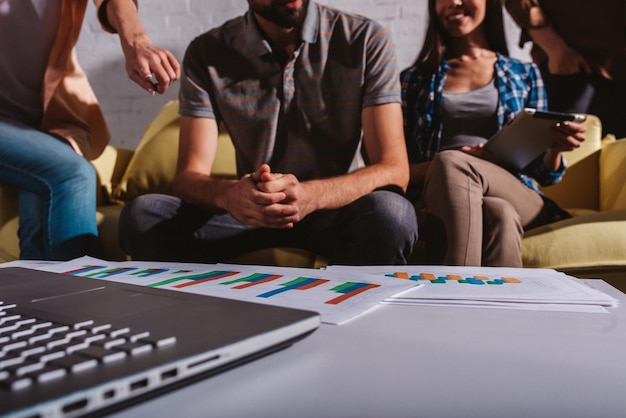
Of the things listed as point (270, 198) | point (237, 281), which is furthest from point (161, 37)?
point (237, 281)

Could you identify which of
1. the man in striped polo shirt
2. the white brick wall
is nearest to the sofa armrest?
the man in striped polo shirt

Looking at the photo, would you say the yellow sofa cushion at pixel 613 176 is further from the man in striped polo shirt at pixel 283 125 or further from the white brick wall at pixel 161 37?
the white brick wall at pixel 161 37

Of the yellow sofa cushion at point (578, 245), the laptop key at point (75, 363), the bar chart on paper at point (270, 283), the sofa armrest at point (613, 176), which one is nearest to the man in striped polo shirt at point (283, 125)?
the yellow sofa cushion at point (578, 245)

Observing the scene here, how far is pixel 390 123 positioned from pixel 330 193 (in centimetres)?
29

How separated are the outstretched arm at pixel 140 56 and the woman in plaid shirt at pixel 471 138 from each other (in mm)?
612

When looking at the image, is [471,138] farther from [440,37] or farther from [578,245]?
[578,245]

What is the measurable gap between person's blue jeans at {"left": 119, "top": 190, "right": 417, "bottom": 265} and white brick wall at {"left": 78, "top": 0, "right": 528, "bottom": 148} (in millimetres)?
1132

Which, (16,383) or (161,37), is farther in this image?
(161,37)

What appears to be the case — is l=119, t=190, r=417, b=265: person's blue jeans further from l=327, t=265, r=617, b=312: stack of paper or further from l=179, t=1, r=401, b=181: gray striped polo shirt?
l=327, t=265, r=617, b=312: stack of paper

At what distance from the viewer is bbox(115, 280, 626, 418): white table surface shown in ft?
0.91

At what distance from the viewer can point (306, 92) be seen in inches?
52.8

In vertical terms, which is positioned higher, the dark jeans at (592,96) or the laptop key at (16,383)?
the dark jeans at (592,96)

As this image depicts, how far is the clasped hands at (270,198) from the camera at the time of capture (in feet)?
3.30

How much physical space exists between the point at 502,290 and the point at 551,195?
4.12ft
